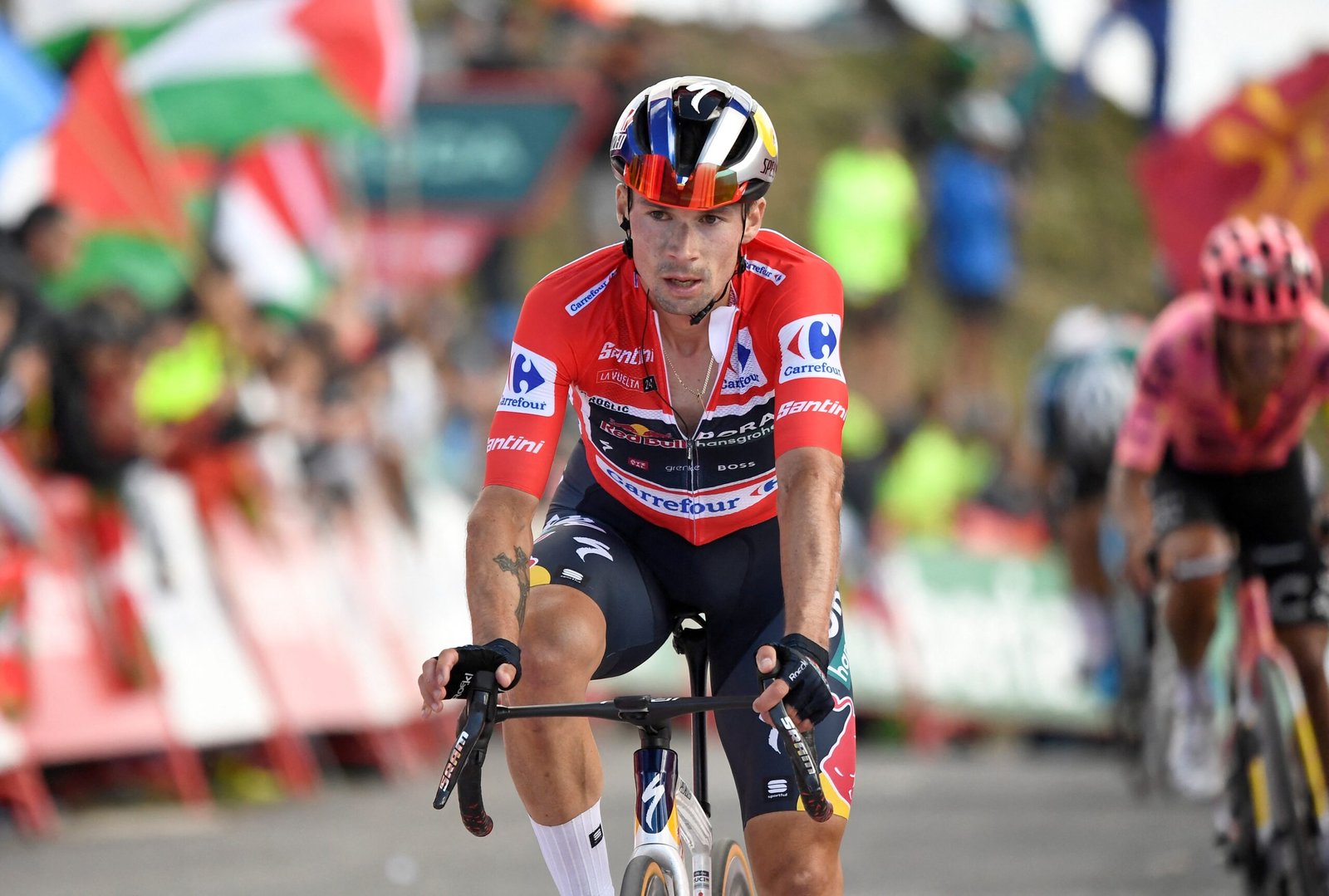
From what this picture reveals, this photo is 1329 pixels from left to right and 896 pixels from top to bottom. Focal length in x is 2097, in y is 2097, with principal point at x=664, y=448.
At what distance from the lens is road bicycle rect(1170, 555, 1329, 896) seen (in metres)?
7.07

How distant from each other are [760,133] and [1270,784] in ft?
11.8

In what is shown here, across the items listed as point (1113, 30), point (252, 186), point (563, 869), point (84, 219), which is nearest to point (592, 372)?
point (563, 869)

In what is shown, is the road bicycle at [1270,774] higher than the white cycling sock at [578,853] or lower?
lower

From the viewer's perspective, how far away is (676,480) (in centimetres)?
505

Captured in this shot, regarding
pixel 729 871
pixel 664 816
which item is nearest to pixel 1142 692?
pixel 729 871

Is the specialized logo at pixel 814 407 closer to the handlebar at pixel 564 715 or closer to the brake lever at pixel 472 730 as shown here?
the handlebar at pixel 564 715

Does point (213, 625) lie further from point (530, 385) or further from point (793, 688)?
point (793, 688)

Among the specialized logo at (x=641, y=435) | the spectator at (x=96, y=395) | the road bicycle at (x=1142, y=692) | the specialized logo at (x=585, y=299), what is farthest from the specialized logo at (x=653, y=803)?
the spectator at (x=96, y=395)

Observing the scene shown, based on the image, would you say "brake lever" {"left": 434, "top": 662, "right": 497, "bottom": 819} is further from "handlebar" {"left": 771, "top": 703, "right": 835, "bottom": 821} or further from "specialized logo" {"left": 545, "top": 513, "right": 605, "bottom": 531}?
"specialized logo" {"left": 545, "top": 513, "right": 605, "bottom": 531}

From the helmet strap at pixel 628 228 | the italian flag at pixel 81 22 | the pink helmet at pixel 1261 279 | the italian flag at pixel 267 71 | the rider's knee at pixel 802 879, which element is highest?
the italian flag at pixel 81 22

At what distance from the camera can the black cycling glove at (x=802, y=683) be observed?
13.2ft

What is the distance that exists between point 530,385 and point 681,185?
1.98 feet

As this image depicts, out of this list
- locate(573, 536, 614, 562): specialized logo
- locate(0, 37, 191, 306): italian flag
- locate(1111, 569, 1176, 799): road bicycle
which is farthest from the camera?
locate(0, 37, 191, 306): italian flag

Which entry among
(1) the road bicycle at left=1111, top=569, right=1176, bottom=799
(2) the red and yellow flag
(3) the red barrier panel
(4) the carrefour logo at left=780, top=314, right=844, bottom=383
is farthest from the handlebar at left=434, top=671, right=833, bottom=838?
(2) the red and yellow flag
